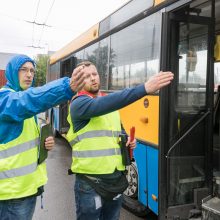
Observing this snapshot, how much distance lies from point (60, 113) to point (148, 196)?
581 centimetres

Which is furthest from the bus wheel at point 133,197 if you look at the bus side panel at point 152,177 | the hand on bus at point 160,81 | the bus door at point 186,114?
the hand on bus at point 160,81

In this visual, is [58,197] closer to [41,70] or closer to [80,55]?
[80,55]

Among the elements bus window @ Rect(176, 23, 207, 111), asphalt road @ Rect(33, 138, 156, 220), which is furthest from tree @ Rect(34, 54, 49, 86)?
bus window @ Rect(176, 23, 207, 111)

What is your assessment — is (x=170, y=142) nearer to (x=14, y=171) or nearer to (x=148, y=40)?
(x=148, y=40)

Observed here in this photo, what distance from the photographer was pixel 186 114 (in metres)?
3.74

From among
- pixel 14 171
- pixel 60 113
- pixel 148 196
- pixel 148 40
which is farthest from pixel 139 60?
pixel 60 113

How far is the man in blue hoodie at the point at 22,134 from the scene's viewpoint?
191 centimetres

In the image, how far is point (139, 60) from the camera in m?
4.40

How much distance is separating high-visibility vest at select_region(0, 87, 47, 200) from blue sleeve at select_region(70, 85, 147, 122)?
0.35 m

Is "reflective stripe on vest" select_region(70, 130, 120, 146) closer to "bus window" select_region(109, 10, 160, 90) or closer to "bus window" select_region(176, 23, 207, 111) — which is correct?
"bus window" select_region(176, 23, 207, 111)

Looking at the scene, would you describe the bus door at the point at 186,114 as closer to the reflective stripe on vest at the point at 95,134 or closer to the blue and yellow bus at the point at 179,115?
the blue and yellow bus at the point at 179,115

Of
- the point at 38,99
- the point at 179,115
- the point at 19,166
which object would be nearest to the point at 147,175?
the point at 179,115

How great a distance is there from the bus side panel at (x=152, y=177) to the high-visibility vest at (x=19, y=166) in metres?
1.78

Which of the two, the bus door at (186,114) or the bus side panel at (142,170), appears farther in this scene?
the bus side panel at (142,170)
